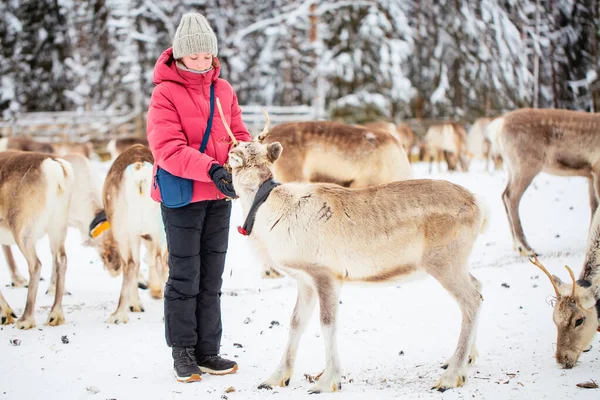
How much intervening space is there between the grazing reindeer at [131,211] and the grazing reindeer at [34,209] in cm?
48

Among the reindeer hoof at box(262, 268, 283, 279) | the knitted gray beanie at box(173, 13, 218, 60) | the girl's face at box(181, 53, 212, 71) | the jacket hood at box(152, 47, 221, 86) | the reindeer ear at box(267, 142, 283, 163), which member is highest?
the knitted gray beanie at box(173, 13, 218, 60)

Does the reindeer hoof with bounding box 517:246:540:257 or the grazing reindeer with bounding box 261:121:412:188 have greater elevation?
Result: the grazing reindeer with bounding box 261:121:412:188

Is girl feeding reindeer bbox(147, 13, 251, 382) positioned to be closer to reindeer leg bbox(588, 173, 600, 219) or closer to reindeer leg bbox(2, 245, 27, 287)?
reindeer leg bbox(2, 245, 27, 287)

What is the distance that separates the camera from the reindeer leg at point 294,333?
4.21m

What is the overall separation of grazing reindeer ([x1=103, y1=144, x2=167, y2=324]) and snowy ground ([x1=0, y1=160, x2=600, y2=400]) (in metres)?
0.47

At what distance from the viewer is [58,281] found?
6.28 meters

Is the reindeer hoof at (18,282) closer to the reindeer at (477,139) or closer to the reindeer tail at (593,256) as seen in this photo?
the reindeer tail at (593,256)

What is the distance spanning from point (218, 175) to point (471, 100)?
25867mm

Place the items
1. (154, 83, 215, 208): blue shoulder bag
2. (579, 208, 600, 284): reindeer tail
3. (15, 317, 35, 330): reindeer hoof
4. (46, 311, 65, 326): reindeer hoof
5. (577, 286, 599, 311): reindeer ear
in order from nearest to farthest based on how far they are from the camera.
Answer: (154, 83, 215, 208): blue shoulder bag → (577, 286, 599, 311): reindeer ear → (579, 208, 600, 284): reindeer tail → (15, 317, 35, 330): reindeer hoof → (46, 311, 65, 326): reindeer hoof

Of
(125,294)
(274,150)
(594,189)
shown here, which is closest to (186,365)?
(274,150)

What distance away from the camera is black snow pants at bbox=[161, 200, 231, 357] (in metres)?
4.49

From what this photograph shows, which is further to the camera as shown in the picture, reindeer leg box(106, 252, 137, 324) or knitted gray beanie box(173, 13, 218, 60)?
reindeer leg box(106, 252, 137, 324)

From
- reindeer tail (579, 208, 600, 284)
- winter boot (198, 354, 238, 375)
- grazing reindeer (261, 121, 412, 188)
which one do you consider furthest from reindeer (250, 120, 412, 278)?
winter boot (198, 354, 238, 375)

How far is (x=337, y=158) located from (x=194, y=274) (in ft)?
12.9
